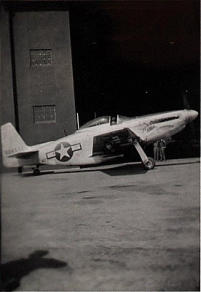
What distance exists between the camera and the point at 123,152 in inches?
276

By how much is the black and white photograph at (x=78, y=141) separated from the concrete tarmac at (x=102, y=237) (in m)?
0.01

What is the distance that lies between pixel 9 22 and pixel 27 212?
2382 mm

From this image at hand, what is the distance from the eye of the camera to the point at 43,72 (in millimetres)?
3686

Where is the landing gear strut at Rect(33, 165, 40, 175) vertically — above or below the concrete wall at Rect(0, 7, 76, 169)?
below

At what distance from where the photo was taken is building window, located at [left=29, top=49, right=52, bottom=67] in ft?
11.9

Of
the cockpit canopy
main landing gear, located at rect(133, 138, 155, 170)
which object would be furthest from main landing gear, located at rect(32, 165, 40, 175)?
main landing gear, located at rect(133, 138, 155, 170)

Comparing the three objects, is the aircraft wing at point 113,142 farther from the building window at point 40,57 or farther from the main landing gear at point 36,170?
the building window at point 40,57

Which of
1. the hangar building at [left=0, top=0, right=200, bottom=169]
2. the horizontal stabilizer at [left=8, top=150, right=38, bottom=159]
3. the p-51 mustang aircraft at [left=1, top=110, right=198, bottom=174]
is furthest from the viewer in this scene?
the p-51 mustang aircraft at [left=1, top=110, right=198, bottom=174]

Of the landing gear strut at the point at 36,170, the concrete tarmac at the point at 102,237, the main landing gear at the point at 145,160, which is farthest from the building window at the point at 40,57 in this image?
the main landing gear at the point at 145,160

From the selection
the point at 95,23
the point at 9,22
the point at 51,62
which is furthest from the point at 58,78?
the point at 95,23

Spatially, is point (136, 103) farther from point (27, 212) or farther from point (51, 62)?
point (27, 212)

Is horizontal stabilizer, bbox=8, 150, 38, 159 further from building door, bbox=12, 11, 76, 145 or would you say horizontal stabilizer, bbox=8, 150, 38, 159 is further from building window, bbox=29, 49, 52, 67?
building window, bbox=29, 49, 52, 67

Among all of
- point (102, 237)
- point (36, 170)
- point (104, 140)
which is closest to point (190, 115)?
point (104, 140)

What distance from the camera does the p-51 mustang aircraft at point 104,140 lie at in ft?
18.1
